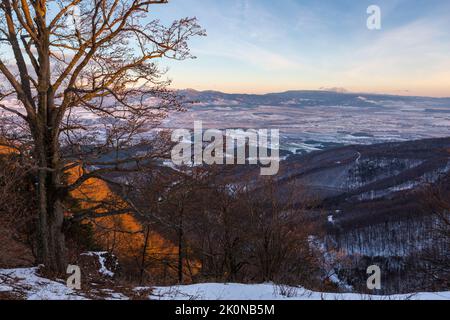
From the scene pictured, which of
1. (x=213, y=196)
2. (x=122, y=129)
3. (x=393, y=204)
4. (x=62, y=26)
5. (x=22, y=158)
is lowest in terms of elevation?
(x=393, y=204)

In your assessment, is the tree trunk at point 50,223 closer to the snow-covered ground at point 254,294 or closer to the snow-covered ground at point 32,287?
the snow-covered ground at point 32,287

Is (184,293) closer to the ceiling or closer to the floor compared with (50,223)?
closer to the floor

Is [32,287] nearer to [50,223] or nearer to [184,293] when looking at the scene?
[50,223]

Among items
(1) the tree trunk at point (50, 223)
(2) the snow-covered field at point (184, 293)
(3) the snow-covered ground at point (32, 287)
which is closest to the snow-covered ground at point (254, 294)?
(2) the snow-covered field at point (184, 293)

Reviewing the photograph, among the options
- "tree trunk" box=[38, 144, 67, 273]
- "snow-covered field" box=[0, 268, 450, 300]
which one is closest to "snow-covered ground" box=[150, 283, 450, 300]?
"snow-covered field" box=[0, 268, 450, 300]

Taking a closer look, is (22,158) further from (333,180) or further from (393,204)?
(333,180)

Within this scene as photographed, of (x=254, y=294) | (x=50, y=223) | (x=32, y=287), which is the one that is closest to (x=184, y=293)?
(x=254, y=294)

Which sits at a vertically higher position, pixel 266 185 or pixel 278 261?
pixel 266 185
